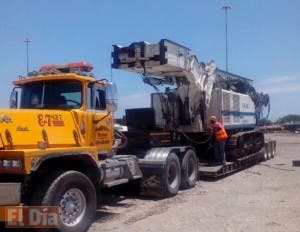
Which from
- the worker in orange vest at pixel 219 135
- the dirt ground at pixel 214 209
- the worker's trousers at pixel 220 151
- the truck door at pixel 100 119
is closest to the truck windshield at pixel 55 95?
the truck door at pixel 100 119

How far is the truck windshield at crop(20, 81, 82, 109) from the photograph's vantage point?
369 inches

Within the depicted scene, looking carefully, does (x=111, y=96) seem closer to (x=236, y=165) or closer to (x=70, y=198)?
(x=70, y=198)

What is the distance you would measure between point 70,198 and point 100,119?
2.02 meters

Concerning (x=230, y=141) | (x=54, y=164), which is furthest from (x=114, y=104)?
(x=230, y=141)

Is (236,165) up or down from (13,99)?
down

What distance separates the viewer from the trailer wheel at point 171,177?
40.4 feet

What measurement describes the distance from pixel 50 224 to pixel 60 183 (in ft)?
2.24

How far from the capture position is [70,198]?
8367 mm

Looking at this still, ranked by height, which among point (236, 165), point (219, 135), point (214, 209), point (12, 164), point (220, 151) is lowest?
point (214, 209)

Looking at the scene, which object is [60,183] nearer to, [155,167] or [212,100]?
[155,167]

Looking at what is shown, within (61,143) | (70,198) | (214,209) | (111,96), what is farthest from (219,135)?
(70,198)

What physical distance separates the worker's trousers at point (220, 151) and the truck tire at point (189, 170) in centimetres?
186

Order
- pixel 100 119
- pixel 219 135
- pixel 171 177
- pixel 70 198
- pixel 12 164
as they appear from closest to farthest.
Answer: pixel 12 164 → pixel 70 198 → pixel 100 119 → pixel 171 177 → pixel 219 135

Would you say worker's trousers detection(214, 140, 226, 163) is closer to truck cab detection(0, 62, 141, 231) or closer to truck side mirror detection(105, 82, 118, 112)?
truck cab detection(0, 62, 141, 231)
